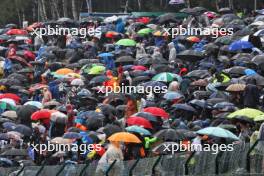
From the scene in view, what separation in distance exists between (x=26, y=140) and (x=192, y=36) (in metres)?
12.5

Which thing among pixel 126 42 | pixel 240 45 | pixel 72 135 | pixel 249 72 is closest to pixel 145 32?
pixel 126 42

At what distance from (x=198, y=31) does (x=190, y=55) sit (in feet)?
16.0

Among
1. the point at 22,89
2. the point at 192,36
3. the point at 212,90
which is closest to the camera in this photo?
the point at 212,90

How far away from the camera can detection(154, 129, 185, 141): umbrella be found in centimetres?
2589

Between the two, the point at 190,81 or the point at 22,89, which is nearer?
the point at 190,81

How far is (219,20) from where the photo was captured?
141 feet

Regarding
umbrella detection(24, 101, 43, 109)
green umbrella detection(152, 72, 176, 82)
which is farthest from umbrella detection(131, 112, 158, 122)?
umbrella detection(24, 101, 43, 109)

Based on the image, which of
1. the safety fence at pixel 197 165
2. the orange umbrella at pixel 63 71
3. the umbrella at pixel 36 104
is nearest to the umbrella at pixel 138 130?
the safety fence at pixel 197 165

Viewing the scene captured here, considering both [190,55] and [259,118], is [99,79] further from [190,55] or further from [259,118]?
[259,118]

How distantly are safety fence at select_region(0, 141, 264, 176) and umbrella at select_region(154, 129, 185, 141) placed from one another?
379 centimetres

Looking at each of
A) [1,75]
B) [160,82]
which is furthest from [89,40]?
[160,82]

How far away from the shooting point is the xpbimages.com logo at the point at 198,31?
1591 inches

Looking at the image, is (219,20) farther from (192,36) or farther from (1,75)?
(1,75)

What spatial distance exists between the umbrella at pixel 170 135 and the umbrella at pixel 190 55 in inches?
422
